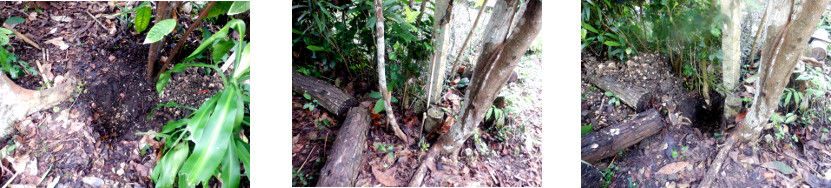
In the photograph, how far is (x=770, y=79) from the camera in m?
0.99

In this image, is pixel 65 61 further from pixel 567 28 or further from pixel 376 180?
pixel 567 28

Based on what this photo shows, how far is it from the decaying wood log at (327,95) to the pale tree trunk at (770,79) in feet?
3.04

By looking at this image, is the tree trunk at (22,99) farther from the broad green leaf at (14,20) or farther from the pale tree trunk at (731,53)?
the pale tree trunk at (731,53)

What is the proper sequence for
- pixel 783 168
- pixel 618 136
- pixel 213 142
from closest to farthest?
pixel 213 142, pixel 783 168, pixel 618 136

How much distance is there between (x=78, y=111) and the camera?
1.03 meters

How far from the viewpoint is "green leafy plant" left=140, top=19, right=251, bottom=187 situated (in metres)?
0.85

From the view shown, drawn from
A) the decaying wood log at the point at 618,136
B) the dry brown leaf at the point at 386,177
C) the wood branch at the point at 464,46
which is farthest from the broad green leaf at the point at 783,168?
the dry brown leaf at the point at 386,177

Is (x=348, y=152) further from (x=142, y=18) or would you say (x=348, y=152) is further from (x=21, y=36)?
(x=21, y=36)

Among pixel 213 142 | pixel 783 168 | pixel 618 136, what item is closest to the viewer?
pixel 213 142

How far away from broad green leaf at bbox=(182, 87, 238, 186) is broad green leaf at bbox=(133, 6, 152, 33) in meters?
0.34

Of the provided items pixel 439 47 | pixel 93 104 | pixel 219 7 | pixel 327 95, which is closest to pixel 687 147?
pixel 439 47

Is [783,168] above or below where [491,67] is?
below

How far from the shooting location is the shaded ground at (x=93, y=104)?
39.1 inches

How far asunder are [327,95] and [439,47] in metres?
0.32
